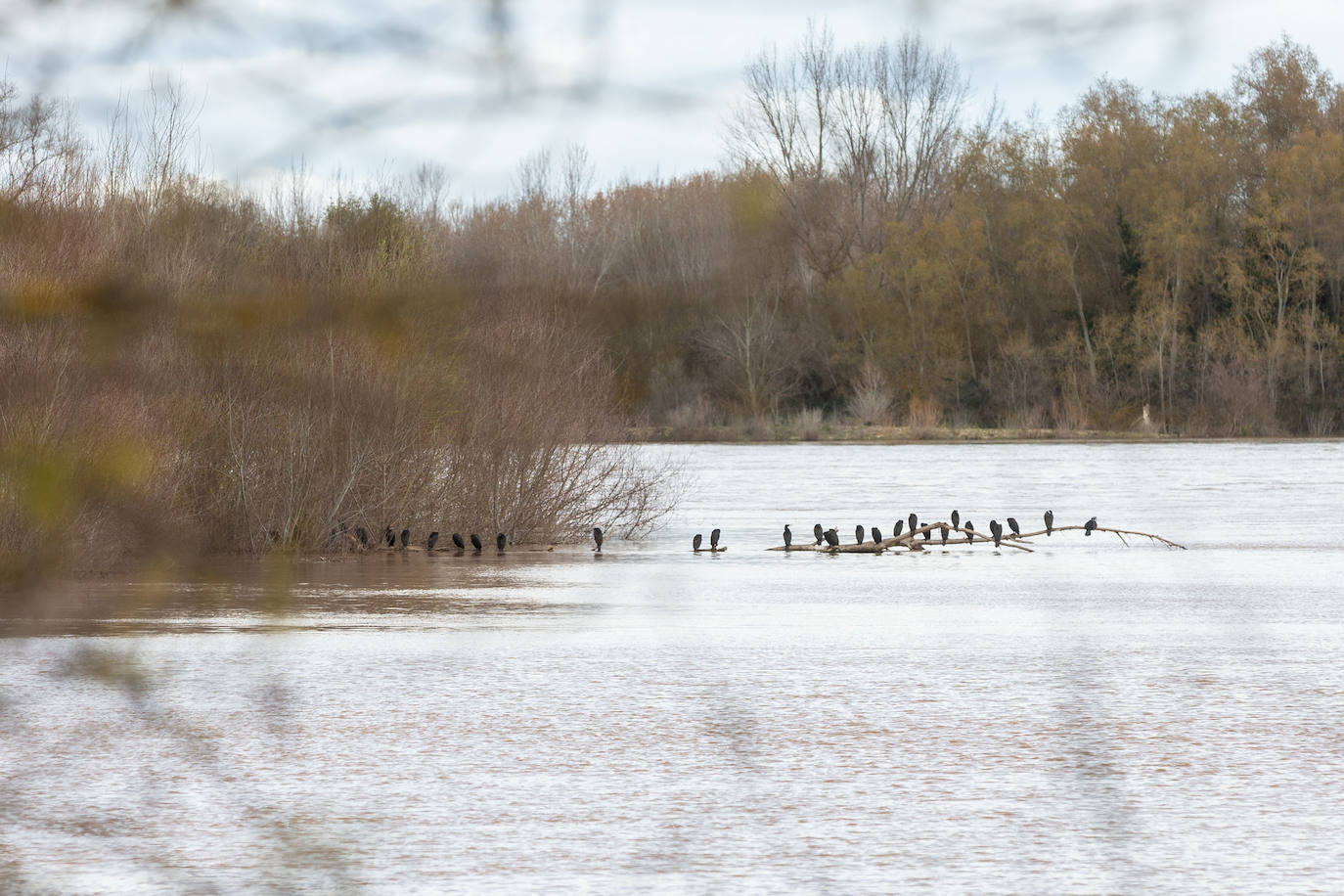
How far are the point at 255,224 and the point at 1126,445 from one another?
55.2 m

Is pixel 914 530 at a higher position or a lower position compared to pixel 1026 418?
lower

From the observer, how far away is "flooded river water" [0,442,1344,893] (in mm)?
5055

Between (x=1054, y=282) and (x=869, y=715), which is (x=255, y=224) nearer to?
(x=869, y=715)

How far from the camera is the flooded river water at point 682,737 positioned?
5055 millimetres

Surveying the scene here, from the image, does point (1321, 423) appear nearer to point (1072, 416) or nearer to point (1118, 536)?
point (1072, 416)

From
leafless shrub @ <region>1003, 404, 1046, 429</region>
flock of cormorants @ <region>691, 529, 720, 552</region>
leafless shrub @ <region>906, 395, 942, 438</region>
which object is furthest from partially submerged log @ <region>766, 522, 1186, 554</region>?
leafless shrub @ <region>1003, 404, 1046, 429</region>

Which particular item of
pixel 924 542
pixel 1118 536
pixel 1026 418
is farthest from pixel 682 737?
pixel 1026 418

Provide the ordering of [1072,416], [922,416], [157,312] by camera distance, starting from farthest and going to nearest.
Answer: [922,416]
[1072,416]
[157,312]

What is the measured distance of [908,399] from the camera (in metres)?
65.2

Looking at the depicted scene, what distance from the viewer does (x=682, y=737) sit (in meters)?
7.54

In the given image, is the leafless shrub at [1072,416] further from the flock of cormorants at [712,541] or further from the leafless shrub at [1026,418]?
the flock of cormorants at [712,541]

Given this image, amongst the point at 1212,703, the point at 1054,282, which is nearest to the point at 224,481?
the point at 1212,703

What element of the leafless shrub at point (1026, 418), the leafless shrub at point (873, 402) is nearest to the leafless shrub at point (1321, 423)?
the leafless shrub at point (1026, 418)

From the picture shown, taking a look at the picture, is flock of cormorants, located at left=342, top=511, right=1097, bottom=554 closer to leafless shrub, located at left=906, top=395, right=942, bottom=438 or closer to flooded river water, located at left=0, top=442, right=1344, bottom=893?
flooded river water, located at left=0, top=442, right=1344, bottom=893
